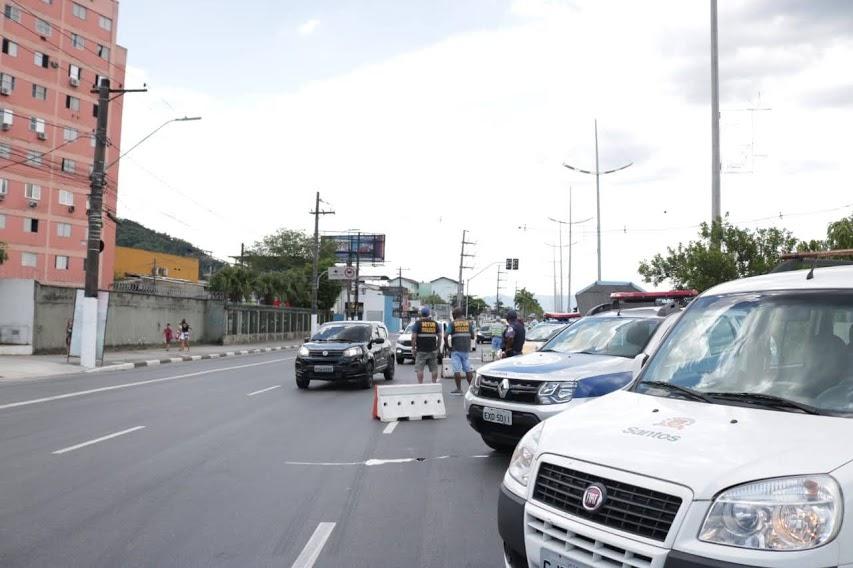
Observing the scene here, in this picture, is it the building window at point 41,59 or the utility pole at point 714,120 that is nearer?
the utility pole at point 714,120

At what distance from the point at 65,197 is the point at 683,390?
57873 millimetres

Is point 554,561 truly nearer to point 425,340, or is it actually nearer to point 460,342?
point 425,340

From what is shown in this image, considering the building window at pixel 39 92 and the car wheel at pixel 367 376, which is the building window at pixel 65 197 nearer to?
the building window at pixel 39 92

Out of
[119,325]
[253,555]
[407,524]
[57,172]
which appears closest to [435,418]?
[407,524]

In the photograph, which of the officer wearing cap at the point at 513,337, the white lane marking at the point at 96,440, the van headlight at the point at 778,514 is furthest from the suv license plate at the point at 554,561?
the officer wearing cap at the point at 513,337

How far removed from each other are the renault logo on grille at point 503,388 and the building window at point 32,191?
52583 millimetres

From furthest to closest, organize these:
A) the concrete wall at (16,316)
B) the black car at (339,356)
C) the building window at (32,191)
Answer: the building window at (32,191), the concrete wall at (16,316), the black car at (339,356)

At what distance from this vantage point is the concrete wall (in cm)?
2536

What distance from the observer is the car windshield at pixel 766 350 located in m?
3.48

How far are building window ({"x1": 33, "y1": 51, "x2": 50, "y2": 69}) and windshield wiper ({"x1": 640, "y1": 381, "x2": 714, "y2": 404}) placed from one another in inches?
2264

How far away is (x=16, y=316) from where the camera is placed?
2559 centimetres

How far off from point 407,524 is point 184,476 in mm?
2793

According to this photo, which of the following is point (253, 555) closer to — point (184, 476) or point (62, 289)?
point (184, 476)

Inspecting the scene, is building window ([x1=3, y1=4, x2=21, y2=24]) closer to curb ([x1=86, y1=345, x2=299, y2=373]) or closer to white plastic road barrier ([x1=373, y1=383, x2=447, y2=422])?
curb ([x1=86, y1=345, x2=299, y2=373])
